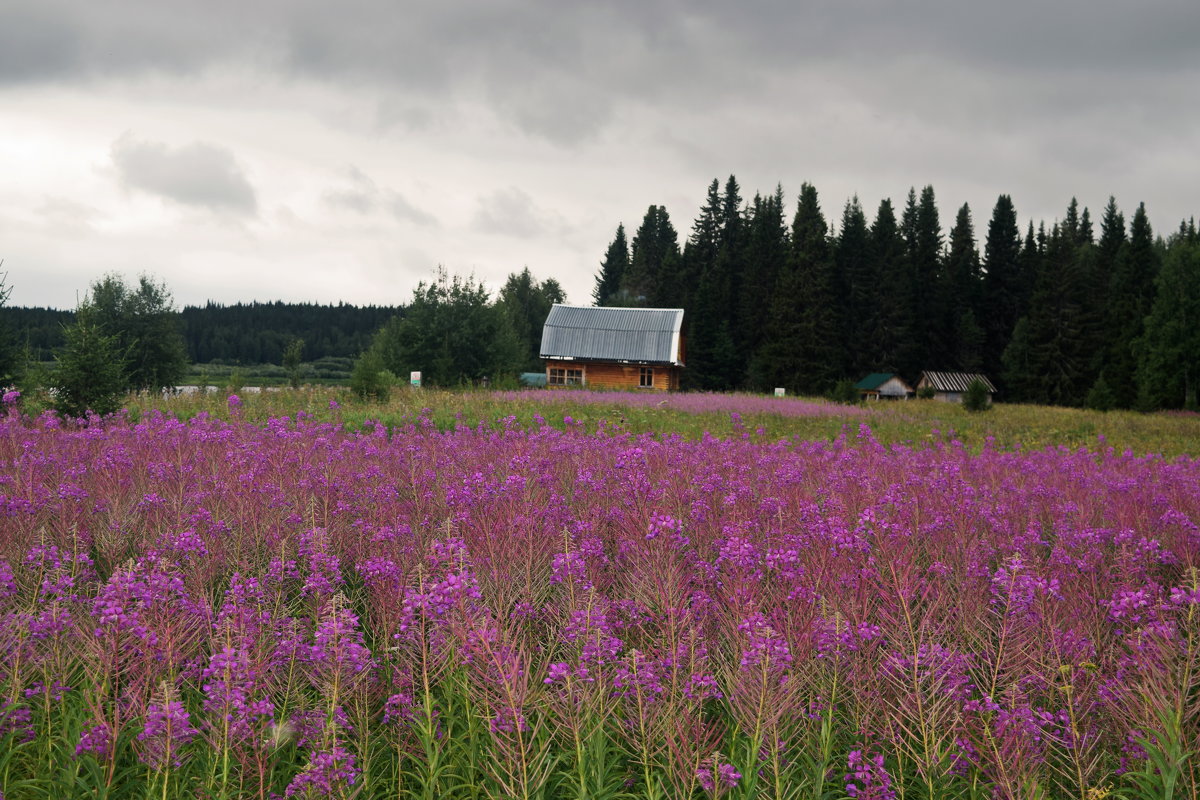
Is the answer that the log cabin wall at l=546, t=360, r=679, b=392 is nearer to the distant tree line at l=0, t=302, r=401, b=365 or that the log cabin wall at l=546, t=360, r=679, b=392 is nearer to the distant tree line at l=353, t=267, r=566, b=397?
the distant tree line at l=353, t=267, r=566, b=397

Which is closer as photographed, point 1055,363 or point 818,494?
point 818,494

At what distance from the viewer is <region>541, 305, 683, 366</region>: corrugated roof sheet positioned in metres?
47.2

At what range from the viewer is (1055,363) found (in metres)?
57.8

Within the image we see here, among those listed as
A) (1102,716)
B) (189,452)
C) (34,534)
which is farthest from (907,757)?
(189,452)

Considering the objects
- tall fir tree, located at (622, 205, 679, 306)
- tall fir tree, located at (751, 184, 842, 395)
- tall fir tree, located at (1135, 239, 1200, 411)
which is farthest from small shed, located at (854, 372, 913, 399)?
tall fir tree, located at (622, 205, 679, 306)

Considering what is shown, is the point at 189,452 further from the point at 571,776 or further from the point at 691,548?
the point at 571,776

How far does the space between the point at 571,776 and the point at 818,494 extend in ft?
14.5

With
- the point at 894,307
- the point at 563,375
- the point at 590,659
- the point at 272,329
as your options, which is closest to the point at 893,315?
the point at 894,307

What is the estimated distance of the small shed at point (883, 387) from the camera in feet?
193

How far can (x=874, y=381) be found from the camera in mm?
59281

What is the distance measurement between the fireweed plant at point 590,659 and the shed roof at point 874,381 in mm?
55791

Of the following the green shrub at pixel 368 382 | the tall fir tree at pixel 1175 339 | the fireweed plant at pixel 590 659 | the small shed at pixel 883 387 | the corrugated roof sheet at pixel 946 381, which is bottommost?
the fireweed plant at pixel 590 659

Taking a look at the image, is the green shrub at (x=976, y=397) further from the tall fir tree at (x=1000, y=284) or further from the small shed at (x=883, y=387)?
the tall fir tree at (x=1000, y=284)

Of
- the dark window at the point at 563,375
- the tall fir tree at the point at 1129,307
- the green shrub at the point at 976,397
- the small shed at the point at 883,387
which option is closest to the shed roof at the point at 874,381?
the small shed at the point at 883,387
